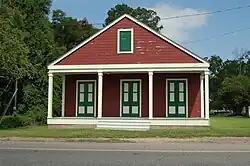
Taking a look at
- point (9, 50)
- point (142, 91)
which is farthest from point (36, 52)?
point (142, 91)

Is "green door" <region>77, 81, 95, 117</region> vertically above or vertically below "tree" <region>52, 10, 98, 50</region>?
below

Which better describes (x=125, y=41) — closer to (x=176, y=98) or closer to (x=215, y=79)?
(x=176, y=98)

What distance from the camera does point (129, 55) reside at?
26500 mm

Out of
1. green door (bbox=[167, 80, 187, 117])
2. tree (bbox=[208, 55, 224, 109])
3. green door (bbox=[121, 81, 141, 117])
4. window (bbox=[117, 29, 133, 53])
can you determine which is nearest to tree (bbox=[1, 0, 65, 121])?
green door (bbox=[121, 81, 141, 117])

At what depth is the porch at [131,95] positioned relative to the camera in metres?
25.4

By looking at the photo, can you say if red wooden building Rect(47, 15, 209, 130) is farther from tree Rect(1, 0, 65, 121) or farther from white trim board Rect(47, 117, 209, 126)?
tree Rect(1, 0, 65, 121)

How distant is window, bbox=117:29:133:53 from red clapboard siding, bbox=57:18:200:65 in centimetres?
25

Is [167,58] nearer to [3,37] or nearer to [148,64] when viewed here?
[148,64]

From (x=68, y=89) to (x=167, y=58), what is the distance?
24.1 ft

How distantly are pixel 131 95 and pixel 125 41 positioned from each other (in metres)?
3.61

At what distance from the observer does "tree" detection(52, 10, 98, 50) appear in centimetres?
5437

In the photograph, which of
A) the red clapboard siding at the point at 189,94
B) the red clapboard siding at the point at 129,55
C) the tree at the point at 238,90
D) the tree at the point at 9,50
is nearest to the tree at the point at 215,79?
the tree at the point at 238,90

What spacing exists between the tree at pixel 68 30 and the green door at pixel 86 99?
83.8 ft

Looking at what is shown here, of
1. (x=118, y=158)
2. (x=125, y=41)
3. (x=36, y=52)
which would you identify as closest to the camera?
(x=118, y=158)
